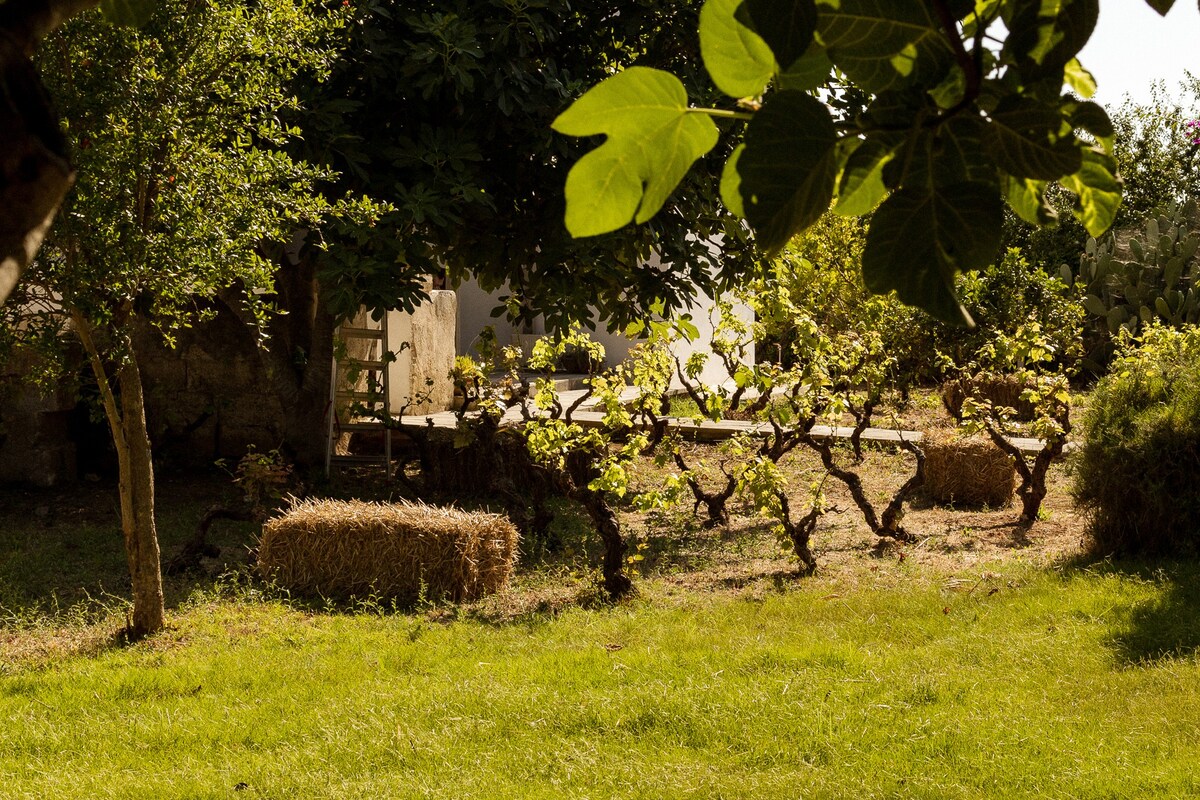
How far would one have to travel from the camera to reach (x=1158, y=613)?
18.2 feet

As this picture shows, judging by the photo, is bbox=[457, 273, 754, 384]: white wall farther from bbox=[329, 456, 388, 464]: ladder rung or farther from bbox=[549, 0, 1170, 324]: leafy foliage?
bbox=[549, 0, 1170, 324]: leafy foliage

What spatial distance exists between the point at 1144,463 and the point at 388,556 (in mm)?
4523

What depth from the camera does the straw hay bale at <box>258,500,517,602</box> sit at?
6.55m

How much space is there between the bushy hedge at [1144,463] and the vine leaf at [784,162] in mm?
6705

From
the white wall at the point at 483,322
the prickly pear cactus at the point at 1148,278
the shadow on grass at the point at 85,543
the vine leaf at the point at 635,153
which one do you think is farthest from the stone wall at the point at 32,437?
the prickly pear cactus at the point at 1148,278

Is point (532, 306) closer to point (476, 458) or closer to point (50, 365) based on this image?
point (476, 458)

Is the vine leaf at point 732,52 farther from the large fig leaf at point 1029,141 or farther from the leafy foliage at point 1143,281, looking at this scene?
the leafy foliage at point 1143,281

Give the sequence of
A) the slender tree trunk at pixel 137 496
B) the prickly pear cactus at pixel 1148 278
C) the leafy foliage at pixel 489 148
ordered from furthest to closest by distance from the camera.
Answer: the prickly pear cactus at pixel 1148 278 < the leafy foliage at pixel 489 148 < the slender tree trunk at pixel 137 496

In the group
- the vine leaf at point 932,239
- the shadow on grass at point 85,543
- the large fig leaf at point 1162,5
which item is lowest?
the shadow on grass at point 85,543

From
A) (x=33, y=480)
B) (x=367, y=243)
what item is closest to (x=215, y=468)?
(x=33, y=480)

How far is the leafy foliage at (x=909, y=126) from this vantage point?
2.00ft

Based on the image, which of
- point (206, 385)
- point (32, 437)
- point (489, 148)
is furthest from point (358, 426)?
point (489, 148)

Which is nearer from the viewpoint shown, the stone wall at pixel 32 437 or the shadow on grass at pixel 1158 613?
the shadow on grass at pixel 1158 613

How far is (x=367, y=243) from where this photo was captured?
7387 mm
